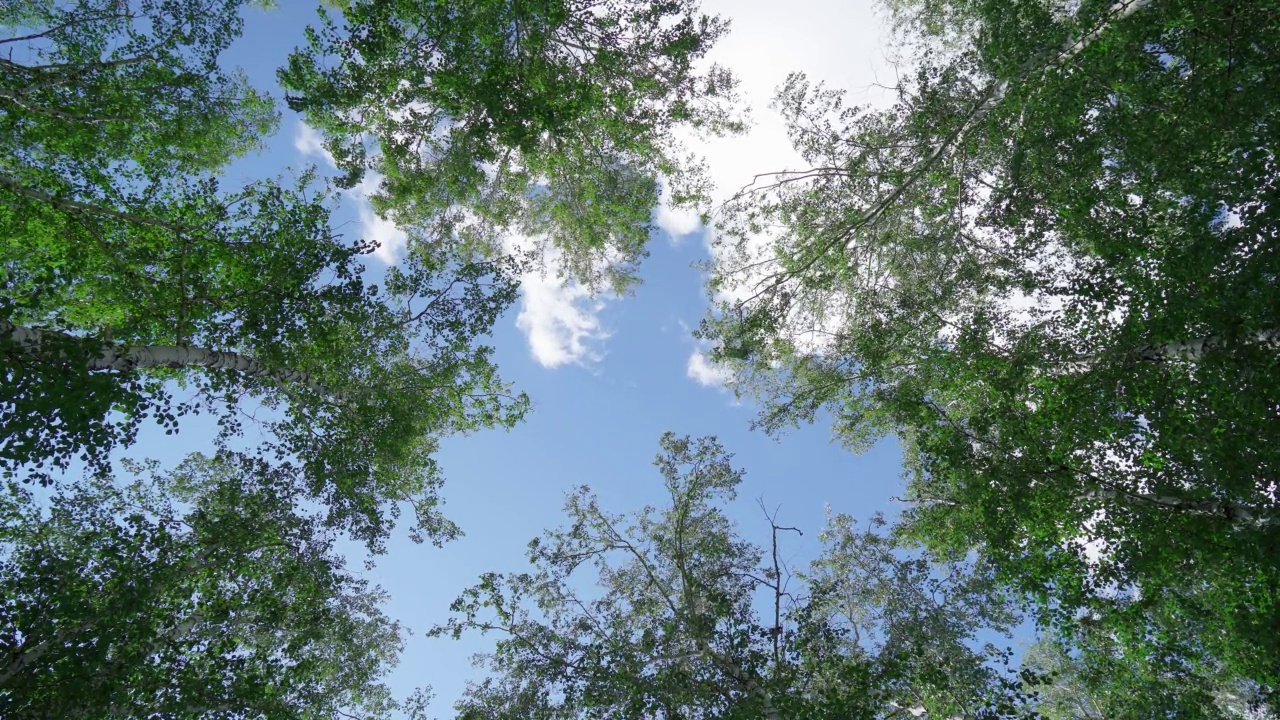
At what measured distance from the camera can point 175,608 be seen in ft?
32.5

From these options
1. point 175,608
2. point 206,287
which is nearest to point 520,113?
point 206,287

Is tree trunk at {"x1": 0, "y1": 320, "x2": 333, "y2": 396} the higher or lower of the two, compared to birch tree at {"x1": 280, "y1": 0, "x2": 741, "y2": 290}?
lower

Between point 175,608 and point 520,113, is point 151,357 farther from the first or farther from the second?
point 520,113

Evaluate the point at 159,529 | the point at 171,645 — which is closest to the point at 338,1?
the point at 159,529

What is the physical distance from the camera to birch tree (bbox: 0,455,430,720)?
749cm

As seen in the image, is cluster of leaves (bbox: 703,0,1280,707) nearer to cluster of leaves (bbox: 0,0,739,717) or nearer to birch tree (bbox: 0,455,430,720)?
cluster of leaves (bbox: 0,0,739,717)

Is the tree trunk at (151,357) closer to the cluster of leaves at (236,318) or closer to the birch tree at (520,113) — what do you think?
the cluster of leaves at (236,318)

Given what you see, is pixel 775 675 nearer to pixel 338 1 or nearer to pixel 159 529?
pixel 159 529

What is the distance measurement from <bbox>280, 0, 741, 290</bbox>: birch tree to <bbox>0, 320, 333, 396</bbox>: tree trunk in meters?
7.04

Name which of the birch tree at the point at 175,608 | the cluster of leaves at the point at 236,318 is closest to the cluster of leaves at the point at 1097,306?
the cluster of leaves at the point at 236,318

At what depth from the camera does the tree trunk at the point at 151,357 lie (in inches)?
259

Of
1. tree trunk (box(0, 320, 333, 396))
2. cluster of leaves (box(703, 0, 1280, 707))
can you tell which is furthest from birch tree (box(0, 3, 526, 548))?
cluster of leaves (box(703, 0, 1280, 707))

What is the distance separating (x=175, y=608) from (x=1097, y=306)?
18.0 metres

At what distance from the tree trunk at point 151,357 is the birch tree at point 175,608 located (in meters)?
1.97
